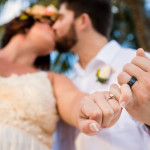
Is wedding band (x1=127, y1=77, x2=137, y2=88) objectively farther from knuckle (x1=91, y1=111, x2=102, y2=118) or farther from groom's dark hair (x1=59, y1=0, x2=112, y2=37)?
groom's dark hair (x1=59, y1=0, x2=112, y2=37)

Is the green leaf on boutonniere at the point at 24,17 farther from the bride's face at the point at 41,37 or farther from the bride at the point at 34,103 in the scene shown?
the bride's face at the point at 41,37

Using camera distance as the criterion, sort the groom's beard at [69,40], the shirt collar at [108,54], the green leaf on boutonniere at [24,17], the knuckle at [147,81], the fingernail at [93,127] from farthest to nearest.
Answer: the green leaf on boutonniere at [24,17], the groom's beard at [69,40], the shirt collar at [108,54], the knuckle at [147,81], the fingernail at [93,127]

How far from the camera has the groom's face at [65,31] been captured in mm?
2039

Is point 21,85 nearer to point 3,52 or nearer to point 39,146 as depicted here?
point 39,146

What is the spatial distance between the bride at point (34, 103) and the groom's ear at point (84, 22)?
0.80 feet

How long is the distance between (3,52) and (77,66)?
70 cm

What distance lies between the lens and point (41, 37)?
6.95ft

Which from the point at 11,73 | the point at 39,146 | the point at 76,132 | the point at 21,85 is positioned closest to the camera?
the point at 39,146

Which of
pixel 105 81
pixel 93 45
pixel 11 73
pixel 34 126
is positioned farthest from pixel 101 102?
pixel 93 45

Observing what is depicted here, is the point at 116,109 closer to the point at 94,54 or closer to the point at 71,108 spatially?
the point at 71,108

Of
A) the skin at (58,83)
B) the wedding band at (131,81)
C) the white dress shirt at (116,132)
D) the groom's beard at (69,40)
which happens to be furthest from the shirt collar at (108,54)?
the wedding band at (131,81)

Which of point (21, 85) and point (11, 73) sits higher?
point (21, 85)

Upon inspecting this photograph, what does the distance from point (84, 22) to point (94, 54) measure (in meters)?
0.32

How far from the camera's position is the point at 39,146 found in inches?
52.2
